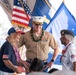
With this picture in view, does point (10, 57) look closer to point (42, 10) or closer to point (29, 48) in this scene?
point (29, 48)

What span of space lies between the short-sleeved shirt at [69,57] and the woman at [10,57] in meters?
0.42

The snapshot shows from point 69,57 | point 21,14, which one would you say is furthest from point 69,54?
point 21,14

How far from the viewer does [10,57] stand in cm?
282

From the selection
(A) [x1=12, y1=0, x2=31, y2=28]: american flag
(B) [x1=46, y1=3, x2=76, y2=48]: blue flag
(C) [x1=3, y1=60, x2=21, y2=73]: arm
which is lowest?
(C) [x1=3, y1=60, x2=21, y2=73]: arm

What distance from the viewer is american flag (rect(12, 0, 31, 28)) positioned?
644 cm

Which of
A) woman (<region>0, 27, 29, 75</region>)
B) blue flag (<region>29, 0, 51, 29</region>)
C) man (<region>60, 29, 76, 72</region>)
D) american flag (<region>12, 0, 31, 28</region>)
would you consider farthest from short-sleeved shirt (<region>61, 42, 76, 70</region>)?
american flag (<region>12, 0, 31, 28</region>)

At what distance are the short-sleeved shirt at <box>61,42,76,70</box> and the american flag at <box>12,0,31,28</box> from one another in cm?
382

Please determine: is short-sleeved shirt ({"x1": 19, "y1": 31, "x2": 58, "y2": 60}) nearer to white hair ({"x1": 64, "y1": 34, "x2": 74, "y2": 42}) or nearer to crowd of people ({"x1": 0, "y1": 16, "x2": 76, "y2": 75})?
crowd of people ({"x1": 0, "y1": 16, "x2": 76, "y2": 75})

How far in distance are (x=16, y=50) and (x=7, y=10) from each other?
543 centimetres

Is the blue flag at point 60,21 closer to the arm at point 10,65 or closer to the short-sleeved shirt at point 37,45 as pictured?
the short-sleeved shirt at point 37,45

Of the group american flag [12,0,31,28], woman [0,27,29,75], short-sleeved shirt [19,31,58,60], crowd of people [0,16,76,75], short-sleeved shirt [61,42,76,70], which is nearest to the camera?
short-sleeved shirt [61,42,76,70]

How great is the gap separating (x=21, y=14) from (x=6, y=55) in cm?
396

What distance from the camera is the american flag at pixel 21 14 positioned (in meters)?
6.44

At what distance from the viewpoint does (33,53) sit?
2.93 meters
